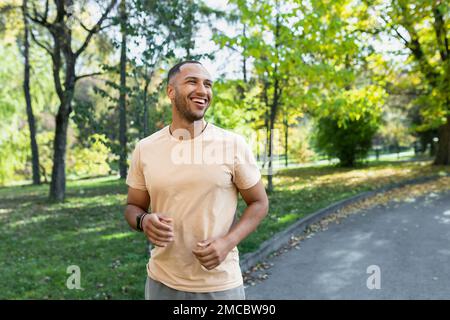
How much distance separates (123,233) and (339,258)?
15.0ft

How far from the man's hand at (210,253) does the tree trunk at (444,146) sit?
2246 cm

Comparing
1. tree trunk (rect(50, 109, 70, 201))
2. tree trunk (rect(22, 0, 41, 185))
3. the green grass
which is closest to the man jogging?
the green grass

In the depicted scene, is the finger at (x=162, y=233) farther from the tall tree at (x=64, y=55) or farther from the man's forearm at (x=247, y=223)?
the tall tree at (x=64, y=55)

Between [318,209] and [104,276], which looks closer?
[104,276]

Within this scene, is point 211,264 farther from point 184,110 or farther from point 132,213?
point 184,110

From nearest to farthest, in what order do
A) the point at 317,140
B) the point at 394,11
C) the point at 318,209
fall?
1. the point at 318,209
2. the point at 394,11
3. the point at 317,140

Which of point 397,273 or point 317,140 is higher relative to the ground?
point 317,140

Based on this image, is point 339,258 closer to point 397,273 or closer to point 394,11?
point 397,273

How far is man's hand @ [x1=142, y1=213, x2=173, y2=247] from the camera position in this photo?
6.68 feet

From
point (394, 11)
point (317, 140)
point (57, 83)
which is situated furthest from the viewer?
point (317, 140)

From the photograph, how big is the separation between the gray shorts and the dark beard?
84 centimetres

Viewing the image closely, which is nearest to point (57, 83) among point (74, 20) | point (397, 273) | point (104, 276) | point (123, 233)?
point (74, 20)
